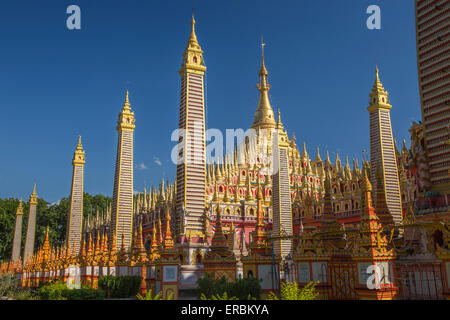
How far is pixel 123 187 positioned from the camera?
38.2 m

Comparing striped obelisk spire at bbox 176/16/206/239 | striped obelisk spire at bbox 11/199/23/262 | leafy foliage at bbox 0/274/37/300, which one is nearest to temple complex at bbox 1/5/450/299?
striped obelisk spire at bbox 176/16/206/239

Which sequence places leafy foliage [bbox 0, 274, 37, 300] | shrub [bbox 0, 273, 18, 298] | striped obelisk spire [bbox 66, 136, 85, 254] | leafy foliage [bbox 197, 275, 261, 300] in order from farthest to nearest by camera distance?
striped obelisk spire [bbox 66, 136, 85, 254]
shrub [bbox 0, 273, 18, 298]
leafy foliage [bbox 0, 274, 37, 300]
leafy foliage [bbox 197, 275, 261, 300]

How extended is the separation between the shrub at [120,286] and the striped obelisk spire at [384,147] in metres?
16.7

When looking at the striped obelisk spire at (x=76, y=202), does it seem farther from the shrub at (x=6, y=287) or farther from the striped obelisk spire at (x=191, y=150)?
the striped obelisk spire at (x=191, y=150)

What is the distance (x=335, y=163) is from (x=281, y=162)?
2221 cm

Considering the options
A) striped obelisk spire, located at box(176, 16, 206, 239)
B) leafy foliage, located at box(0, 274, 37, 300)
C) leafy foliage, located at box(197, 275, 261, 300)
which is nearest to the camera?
leafy foliage, located at box(197, 275, 261, 300)

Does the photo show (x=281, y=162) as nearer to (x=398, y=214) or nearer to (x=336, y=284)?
(x=398, y=214)

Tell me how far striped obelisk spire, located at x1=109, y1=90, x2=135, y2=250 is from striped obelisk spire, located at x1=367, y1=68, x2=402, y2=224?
20.7 metres

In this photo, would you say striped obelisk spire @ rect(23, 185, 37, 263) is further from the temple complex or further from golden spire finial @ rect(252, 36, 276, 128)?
golden spire finial @ rect(252, 36, 276, 128)

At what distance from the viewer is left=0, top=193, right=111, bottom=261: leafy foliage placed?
7344 cm

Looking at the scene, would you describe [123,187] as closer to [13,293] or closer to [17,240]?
[13,293]

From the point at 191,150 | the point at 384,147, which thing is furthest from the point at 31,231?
the point at 384,147
